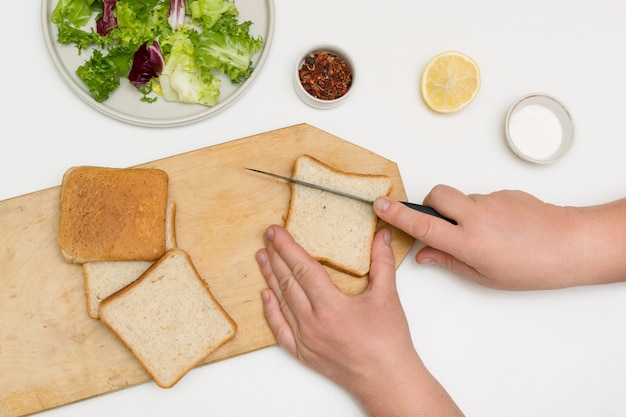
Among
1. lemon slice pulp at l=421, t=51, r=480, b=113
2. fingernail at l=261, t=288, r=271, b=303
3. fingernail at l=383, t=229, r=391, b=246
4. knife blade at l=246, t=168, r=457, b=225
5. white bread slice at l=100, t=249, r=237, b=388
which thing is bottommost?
white bread slice at l=100, t=249, r=237, b=388

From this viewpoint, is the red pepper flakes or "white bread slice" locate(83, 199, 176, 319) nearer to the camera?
"white bread slice" locate(83, 199, 176, 319)

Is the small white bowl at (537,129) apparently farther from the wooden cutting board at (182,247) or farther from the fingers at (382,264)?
the fingers at (382,264)

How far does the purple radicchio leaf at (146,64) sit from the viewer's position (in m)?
1.77

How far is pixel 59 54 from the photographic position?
181 cm

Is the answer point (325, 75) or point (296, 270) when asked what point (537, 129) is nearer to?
point (325, 75)

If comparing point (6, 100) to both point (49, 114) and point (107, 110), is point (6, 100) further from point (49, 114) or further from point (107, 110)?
point (107, 110)

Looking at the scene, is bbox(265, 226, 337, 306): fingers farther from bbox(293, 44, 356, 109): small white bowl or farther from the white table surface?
bbox(293, 44, 356, 109): small white bowl

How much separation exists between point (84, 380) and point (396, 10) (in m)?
1.72

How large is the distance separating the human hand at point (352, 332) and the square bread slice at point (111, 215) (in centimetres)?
39

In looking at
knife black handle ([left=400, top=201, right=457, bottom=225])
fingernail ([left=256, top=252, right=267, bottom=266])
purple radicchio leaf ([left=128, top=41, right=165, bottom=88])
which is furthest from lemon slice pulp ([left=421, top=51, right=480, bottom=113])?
purple radicchio leaf ([left=128, top=41, right=165, bottom=88])

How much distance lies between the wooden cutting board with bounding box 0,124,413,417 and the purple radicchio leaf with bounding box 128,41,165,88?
0.94 feet

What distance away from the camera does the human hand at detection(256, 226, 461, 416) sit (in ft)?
5.44

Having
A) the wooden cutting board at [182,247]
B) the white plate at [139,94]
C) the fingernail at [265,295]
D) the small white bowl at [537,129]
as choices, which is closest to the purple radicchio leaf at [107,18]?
the white plate at [139,94]

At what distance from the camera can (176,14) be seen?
71.2 inches
